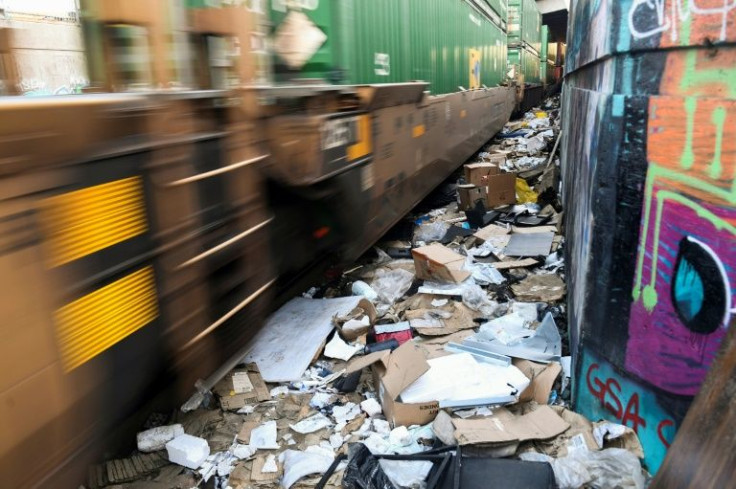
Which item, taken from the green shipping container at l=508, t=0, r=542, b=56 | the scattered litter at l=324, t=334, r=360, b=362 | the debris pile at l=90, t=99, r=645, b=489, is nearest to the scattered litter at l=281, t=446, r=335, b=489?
the debris pile at l=90, t=99, r=645, b=489

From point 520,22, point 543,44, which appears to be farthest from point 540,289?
point 543,44

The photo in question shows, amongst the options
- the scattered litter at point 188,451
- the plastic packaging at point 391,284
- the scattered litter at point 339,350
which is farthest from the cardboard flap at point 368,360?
the plastic packaging at point 391,284

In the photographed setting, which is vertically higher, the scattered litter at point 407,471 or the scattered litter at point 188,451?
the scattered litter at point 407,471

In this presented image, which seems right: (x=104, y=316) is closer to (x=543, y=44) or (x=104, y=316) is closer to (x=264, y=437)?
(x=264, y=437)

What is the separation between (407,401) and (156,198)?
160 centimetres

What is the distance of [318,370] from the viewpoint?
3.57 m

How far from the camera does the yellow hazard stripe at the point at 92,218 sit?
167cm

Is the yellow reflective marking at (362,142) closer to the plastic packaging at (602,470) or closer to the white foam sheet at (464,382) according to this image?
the white foam sheet at (464,382)

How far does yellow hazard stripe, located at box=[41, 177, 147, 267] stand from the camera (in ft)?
5.48

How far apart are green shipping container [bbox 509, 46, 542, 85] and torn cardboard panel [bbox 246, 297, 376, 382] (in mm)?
13609

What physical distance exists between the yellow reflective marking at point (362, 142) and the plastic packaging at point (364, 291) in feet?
3.67

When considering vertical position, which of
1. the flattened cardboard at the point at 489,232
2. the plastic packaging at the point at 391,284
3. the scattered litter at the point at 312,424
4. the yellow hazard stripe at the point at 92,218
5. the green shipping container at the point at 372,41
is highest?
the green shipping container at the point at 372,41

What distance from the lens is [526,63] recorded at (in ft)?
60.4

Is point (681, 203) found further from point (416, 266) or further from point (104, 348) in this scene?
point (416, 266)
